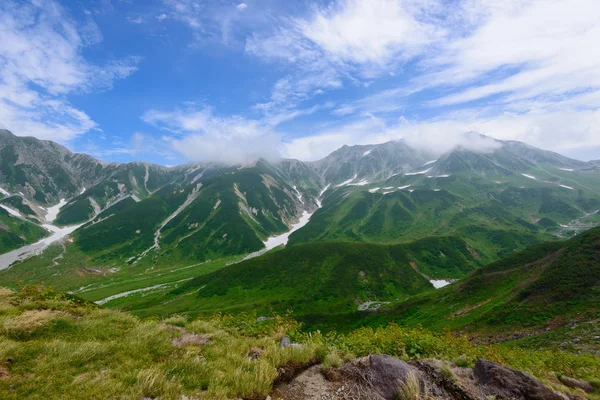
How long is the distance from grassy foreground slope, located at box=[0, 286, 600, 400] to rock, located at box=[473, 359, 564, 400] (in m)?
1.30

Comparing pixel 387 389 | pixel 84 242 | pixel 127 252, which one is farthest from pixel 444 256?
pixel 84 242

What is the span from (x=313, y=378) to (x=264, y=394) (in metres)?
1.99

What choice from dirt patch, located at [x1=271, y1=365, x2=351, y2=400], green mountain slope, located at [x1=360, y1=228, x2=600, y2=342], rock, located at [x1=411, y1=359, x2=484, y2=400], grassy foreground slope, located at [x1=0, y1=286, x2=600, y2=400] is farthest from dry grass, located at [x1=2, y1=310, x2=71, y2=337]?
green mountain slope, located at [x1=360, y1=228, x2=600, y2=342]

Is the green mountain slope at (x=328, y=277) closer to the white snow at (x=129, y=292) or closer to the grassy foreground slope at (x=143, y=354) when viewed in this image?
the white snow at (x=129, y=292)

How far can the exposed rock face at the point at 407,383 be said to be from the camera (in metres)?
6.70

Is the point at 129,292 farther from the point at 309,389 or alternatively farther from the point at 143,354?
the point at 309,389

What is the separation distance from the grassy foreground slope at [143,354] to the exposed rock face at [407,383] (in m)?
0.56

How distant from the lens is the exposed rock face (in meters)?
6.70

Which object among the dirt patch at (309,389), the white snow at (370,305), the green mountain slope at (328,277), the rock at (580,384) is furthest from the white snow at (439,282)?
the dirt patch at (309,389)

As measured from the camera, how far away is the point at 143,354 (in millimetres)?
7766

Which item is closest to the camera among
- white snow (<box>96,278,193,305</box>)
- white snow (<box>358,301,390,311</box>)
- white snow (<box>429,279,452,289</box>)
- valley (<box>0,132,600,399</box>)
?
valley (<box>0,132,600,399</box>)

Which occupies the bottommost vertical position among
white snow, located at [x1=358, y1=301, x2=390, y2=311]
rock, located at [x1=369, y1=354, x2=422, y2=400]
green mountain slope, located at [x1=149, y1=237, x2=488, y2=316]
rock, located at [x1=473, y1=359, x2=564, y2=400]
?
white snow, located at [x1=358, y1=301, x2=390, y2=311]

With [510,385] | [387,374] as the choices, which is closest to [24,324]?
[387,374]

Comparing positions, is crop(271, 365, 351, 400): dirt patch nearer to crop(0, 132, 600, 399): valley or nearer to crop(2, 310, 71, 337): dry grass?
crop(0, 132, 600, 399): valley
